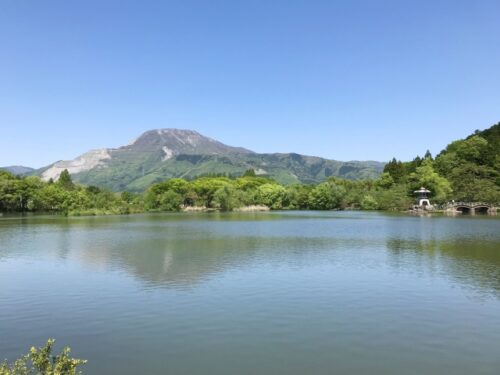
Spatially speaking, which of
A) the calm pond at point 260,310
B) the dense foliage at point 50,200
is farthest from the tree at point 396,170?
the calm pond at point 260,310

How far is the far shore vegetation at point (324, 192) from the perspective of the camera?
10150cm

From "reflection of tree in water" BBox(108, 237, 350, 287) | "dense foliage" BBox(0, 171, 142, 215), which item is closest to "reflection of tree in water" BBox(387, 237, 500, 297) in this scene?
"reflection of tree in water" BBox(108, 237, 350, 287)

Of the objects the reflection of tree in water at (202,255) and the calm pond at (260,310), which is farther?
the reflection of tree in water at (202,255)

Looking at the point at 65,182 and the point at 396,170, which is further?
the point at 65,182

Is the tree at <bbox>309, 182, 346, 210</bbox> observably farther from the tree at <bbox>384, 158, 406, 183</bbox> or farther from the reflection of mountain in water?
the reflection of mountain in water

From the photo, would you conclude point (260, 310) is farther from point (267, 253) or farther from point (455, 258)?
point (455, 258)

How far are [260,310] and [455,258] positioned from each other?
18.5 meters

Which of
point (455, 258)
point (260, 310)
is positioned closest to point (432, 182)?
point (455, 258)

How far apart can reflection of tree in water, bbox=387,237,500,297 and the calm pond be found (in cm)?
13

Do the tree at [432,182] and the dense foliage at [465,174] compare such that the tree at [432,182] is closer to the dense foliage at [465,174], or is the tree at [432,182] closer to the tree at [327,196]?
the dense foliage at [465,174]

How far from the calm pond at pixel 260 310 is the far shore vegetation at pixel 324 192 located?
7561 centimetres

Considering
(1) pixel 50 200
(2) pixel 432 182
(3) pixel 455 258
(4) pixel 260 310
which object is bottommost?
(4) pixel 260 310

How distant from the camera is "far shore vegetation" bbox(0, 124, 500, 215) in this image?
102 metres

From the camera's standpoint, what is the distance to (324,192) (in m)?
135
